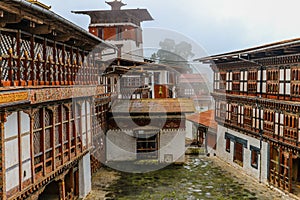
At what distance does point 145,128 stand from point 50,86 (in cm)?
1419

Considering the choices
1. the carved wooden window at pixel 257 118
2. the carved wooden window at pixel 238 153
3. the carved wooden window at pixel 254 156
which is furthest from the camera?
the carved wooden window at pixel 238 153

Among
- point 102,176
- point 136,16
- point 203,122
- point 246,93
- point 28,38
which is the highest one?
point 136,16

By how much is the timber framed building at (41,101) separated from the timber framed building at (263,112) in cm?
1074

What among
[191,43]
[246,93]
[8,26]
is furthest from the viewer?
[191,43]

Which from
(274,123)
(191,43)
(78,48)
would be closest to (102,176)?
(78,48)

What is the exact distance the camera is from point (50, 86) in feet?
40.4

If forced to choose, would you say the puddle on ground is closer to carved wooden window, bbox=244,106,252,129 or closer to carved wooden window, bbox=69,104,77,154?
carved wooden window, bbox=244,106,252,129

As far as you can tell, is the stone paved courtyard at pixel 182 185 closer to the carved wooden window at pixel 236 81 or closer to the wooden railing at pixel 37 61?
the carved wooden window at pixel 236 81

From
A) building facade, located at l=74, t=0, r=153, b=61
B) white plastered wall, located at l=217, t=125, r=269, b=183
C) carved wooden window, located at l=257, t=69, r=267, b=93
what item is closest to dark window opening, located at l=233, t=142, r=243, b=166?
white plastered wall, located at l=217, t=125, r=269, b=183

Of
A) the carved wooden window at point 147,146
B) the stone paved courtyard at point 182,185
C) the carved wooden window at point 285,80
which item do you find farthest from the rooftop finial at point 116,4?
the carved wooden window at point 285,80

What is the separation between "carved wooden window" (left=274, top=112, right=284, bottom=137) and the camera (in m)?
20.1

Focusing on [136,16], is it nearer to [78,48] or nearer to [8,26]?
[78,48]

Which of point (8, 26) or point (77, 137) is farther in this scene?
point (77, 137)

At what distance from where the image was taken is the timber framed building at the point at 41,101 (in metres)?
9.70
